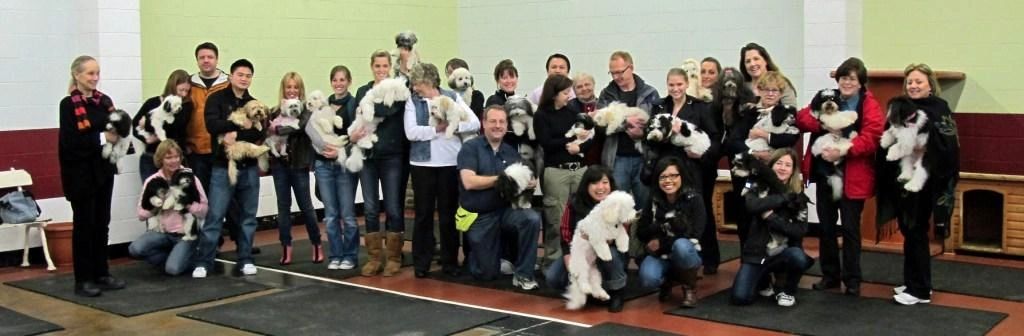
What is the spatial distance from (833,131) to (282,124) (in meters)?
3.50

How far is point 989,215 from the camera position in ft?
24.4

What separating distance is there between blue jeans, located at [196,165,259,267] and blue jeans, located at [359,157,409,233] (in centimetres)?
76

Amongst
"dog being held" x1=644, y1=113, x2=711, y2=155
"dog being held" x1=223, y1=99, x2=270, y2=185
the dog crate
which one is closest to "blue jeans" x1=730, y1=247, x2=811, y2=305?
"dog being held" x1=644, y1=113, x2=711, y2=155

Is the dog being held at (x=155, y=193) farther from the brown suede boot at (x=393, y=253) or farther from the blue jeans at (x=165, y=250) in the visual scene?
the brown suede boot at (x=393, y=253)

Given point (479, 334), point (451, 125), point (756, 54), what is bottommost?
point (479, 334)

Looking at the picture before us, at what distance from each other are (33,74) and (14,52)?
7.9 inches

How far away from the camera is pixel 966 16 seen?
748 centimetres

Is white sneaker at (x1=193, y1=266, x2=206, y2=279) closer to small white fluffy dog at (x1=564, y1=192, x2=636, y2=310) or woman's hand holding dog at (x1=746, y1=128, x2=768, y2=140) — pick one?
small white fluffy dog at (x1=564, y1=192, x2=636, y2=310)

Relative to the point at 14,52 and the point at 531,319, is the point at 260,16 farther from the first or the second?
the point at 531,319

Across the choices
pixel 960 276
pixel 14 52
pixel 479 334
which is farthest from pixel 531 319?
pixel 14 52

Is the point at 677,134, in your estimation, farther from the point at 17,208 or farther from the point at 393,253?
the point at 17,208

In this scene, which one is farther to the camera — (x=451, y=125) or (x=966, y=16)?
(x=966, y=16)

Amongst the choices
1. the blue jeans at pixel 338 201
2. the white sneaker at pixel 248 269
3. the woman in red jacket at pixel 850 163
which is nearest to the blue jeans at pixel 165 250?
the white sneaker at pixel 248 269

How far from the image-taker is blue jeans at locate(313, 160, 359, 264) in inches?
268
